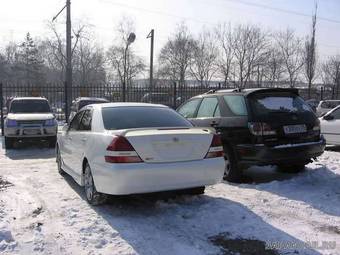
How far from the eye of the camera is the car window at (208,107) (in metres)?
8.89

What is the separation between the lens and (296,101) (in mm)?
8375

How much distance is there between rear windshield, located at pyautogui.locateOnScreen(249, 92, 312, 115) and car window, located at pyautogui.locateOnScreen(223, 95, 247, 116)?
16cm

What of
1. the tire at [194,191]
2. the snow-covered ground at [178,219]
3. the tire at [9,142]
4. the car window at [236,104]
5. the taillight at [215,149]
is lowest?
the tire at [9,142]

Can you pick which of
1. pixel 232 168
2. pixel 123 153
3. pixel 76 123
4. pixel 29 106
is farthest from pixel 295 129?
pixel 29 106

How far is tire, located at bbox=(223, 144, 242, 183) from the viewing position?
810 cm

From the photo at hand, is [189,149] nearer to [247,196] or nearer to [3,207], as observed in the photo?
[247,196]

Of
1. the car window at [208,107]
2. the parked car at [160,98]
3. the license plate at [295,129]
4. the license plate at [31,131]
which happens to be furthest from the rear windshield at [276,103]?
the parked car at [160,98]

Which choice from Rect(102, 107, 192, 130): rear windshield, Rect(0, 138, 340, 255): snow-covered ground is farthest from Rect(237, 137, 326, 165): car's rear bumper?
Rect(102, 107, 192, 130): rear windshield

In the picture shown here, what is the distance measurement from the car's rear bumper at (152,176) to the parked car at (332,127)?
6489mm

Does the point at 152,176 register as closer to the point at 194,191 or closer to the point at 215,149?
the point at 215,149

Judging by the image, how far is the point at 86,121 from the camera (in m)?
7.30

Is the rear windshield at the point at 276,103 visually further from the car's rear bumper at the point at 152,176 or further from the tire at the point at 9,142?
the tire at the point at 9,142

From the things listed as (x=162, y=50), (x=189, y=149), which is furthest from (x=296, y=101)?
(x=162, y=50)

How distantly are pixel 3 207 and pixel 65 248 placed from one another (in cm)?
200
